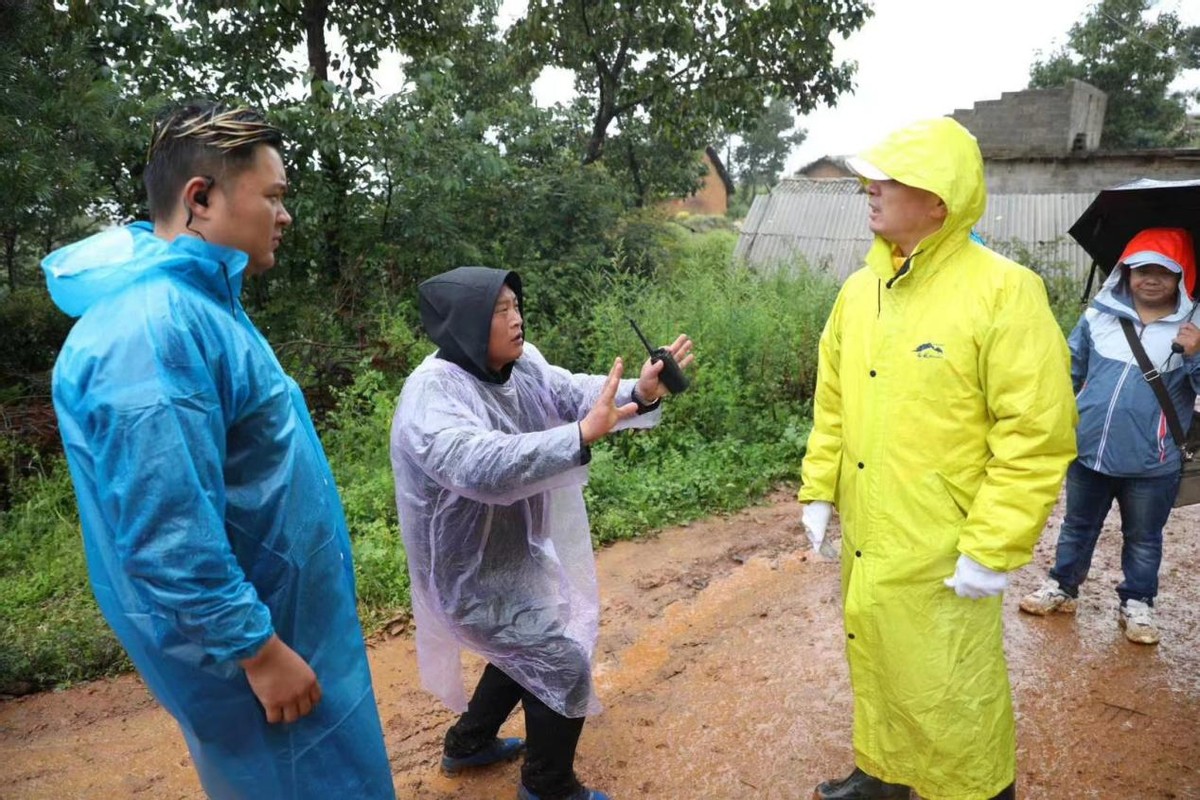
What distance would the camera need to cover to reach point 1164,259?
317 cm

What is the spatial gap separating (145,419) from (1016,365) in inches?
76.7

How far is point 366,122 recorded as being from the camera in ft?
24.6

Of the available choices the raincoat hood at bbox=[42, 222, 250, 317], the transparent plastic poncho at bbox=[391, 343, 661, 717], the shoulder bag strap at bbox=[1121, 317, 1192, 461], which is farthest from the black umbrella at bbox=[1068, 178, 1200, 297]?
the raincoat hood at bbox=[42, 222, 250, 317]

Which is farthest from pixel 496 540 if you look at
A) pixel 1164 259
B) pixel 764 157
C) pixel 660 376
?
pixel 764 157

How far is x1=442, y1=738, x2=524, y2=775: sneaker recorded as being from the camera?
114 inches

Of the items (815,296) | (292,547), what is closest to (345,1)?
(815,296)

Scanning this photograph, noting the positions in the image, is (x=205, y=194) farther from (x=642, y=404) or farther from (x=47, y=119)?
(x=47, y=119)

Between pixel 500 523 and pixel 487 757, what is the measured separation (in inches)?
40.6

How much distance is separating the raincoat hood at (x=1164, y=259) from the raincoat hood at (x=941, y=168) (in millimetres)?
1474

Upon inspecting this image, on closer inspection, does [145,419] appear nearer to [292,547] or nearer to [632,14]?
[292,547]

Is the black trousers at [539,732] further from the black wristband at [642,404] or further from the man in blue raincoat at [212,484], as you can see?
the black wristband at [642,404]

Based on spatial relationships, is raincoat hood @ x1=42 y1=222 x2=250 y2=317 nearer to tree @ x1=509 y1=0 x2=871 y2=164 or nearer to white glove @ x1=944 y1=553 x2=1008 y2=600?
white glove @ x1=944 y1=553 x2=1008 y2=600

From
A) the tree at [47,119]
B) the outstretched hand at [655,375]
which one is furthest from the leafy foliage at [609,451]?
the outstretched hand at [655,375]

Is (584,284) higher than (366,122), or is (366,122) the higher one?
(366,122)
